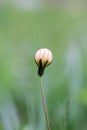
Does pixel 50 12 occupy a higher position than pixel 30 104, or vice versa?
pixel 50 12

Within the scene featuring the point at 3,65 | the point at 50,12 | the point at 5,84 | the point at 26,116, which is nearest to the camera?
the point at 26,116

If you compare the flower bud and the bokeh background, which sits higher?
the flower bud

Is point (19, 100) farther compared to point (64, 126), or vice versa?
point (19, 100)

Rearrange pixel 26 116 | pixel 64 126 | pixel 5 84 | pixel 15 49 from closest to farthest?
pixel 64 126 → pixel 26 116 → pixel 5 84 → pixel 15 49

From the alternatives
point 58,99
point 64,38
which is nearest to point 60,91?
point 58,99

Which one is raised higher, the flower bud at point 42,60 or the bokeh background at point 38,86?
the flower bud at point 42,60

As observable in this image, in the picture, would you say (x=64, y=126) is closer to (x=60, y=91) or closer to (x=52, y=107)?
(x=52, y=107)

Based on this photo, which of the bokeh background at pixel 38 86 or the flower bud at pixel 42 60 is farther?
the bokeh background at pixel 38 86

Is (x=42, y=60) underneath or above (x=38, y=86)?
above

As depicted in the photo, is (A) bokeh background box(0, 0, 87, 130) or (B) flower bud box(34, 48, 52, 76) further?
(A) bokeh background box(0, 0, 87, 130)

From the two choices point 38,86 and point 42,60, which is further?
point 38,86
